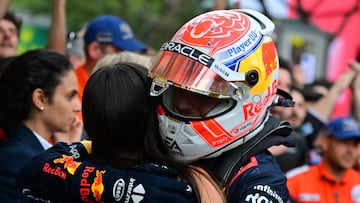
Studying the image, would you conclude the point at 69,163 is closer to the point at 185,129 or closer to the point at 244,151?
the point at 185,129

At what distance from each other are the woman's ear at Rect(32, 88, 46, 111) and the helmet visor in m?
1.39

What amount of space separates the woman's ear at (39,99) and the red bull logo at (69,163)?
125cm

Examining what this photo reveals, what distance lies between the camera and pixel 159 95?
9.14ft

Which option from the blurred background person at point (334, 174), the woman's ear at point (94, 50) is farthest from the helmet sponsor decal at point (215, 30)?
the blurred background person at point (334, 174)

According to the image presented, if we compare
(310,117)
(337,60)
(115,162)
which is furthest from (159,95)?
(337,60)

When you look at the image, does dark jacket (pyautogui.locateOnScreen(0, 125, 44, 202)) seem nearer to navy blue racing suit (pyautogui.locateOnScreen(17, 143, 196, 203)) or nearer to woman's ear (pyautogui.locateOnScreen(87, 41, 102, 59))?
navy blue racing suit (pyautogui.locateOnScreen(17, 143, 196, 203))

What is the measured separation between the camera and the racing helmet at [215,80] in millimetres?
2723

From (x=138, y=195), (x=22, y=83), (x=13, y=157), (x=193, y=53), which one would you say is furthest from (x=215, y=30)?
(x=22, y=83)

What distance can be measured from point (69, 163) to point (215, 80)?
585 millimetres

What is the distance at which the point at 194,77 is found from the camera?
107 inches

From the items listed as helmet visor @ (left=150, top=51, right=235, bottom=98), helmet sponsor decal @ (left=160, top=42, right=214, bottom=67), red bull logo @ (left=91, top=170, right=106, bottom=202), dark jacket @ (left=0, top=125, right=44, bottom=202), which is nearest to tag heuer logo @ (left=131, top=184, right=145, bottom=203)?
red bull logo @ (left=91, top=170, right=106, bottom=202)

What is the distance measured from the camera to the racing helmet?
272 centimetres

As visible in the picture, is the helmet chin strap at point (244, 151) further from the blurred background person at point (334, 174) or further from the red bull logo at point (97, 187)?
the blurred background person at point (334, 174)

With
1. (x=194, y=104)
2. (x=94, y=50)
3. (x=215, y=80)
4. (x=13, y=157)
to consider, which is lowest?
(x=94, y=50)
